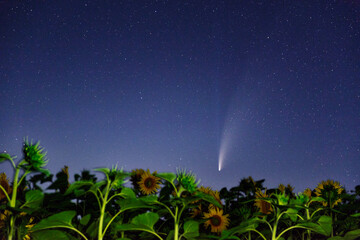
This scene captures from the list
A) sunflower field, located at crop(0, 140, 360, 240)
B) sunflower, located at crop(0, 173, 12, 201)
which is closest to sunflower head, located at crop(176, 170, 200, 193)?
sunflower field, located at crop(0, 140, 360, 240)

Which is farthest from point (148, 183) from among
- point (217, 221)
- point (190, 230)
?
point (190, 230)

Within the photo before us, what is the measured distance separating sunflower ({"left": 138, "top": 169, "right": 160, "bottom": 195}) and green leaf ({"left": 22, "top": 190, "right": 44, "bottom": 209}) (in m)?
1.13

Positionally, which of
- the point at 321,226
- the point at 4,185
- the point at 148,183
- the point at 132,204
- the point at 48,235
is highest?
the point at 148,183

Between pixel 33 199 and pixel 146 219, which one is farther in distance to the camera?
pixel 146 219

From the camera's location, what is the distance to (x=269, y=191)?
142 inches

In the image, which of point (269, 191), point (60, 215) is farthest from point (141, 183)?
point (269, 191)

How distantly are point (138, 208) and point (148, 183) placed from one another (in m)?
0.52

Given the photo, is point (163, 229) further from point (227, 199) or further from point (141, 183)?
point (227, 199)

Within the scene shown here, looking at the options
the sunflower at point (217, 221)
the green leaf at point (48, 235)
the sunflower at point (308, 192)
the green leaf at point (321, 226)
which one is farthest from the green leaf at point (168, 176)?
the sunflower at point (308, 192)

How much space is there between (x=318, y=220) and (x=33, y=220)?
2431 mm

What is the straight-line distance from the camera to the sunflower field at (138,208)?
7.86 feet

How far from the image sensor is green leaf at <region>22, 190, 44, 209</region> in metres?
2.38

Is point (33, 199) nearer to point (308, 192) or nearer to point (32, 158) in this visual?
point (32, 158)

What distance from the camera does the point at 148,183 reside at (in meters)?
3.41
